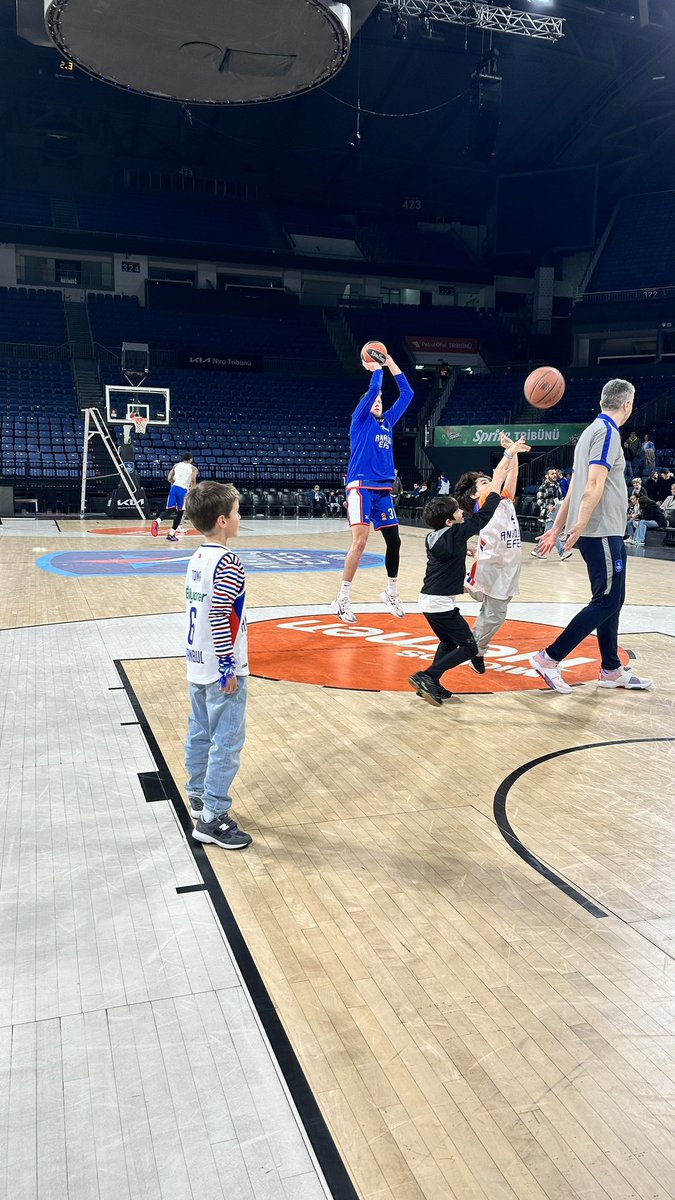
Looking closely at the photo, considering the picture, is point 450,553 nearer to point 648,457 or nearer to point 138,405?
point 138,405

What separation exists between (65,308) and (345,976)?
31.3 meters

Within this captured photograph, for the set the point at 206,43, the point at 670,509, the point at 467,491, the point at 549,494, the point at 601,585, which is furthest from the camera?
the point at 549,494

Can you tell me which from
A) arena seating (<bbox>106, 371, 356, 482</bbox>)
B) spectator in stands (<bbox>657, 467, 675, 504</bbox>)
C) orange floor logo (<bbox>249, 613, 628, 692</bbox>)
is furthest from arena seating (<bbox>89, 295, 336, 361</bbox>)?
orange floor logo (<bbox>249, 613, 628, 692</bbox>)

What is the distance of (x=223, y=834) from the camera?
2.81m

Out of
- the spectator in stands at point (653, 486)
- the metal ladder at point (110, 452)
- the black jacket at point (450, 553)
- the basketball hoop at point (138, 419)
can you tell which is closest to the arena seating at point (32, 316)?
the basketball hoop at point (138, 419)

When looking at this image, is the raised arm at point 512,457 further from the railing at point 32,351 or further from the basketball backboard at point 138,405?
the railing at point 32,351

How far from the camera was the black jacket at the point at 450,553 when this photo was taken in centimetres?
444

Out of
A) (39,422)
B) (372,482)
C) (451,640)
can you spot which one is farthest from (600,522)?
(39,422)

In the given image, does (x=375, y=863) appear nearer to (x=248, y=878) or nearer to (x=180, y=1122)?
(x=248, y=878)

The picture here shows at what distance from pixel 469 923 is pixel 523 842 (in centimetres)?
60

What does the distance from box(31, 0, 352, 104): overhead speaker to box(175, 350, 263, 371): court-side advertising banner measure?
67.4ft

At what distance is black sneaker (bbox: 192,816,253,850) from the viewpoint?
9.18 ft

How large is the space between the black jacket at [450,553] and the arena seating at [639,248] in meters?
29.2

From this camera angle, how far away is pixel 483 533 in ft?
16.4
